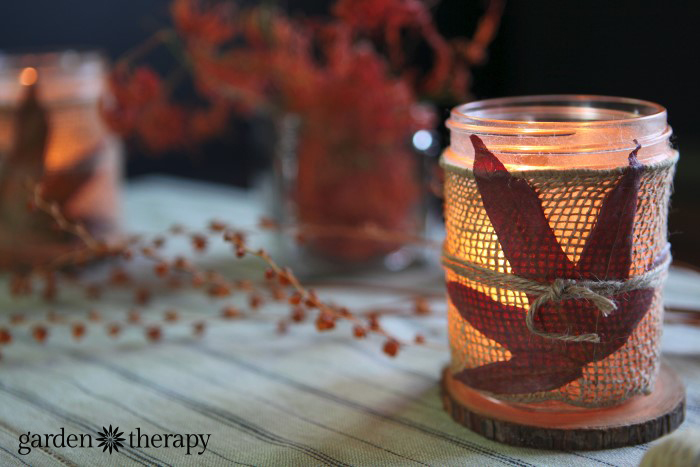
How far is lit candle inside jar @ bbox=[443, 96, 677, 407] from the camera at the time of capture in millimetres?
460

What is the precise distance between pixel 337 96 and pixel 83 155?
29cm

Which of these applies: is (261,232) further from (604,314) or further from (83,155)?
(604,314)

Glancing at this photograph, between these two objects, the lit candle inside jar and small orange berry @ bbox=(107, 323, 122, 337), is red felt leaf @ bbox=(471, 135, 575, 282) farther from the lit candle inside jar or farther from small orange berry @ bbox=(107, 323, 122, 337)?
small orange berry @ bbox=(107, 323, 122, 337)

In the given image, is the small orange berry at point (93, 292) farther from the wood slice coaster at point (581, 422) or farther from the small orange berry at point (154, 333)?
the wood slice coaster at point (581, 422)

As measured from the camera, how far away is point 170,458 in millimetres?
500

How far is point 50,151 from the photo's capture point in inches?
33.0

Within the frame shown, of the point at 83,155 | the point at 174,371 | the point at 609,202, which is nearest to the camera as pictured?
the point at 609,202

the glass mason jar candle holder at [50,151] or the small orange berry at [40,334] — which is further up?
the glass mason jar candle holder at [50,151]

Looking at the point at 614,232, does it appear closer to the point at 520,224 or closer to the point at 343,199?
the point at 520,224

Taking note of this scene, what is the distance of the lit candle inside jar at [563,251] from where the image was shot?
0.46m

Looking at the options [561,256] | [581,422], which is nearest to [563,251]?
[561,256]

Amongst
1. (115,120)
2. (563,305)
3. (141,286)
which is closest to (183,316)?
(141,286)

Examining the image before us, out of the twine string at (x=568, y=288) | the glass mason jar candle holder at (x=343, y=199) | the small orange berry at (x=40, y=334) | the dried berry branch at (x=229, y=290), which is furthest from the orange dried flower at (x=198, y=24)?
the twine string at (x=568, y=288)

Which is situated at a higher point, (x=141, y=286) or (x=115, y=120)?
(x=115, y=120)
